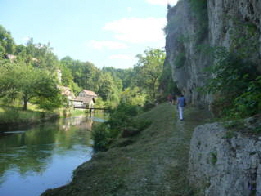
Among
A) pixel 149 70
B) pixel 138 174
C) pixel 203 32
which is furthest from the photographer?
pixel 149 70

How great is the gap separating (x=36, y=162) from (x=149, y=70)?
124ft

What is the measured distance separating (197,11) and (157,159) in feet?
44.4

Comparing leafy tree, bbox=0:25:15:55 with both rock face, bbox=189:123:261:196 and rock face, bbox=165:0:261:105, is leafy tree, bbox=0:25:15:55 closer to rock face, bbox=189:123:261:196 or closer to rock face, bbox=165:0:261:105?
rock face, bbox=165:0:261:105

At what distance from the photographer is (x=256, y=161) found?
3.64m

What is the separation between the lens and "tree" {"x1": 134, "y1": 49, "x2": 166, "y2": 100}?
50.4 meters

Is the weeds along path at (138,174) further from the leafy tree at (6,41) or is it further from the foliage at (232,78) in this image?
the leafy tree at (6,41)

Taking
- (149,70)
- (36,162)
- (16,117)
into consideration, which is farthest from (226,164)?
(149,70)

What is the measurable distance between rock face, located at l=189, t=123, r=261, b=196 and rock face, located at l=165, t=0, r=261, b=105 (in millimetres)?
4074

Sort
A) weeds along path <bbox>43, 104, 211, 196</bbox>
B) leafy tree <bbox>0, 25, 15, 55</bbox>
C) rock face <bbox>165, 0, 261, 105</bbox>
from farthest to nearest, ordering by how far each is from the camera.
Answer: leafy tree <bbox>0, 25, 15, 55</bbox> < rock face <bbox>165, 0, 261, 105</bbox> < weeds along path <bbox>43, 104, 211, 196</bbox>

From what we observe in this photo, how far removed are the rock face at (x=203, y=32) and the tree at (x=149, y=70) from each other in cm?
1894

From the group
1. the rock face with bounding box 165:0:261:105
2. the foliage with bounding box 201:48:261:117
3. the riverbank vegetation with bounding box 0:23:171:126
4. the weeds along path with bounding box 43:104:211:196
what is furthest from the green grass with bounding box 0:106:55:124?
the foliage with bounding box 201:48:261:117

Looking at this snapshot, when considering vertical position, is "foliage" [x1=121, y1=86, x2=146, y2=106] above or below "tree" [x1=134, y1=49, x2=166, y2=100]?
below

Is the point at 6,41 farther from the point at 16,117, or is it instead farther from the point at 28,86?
the point at 16,117

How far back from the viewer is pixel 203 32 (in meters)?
18.3
